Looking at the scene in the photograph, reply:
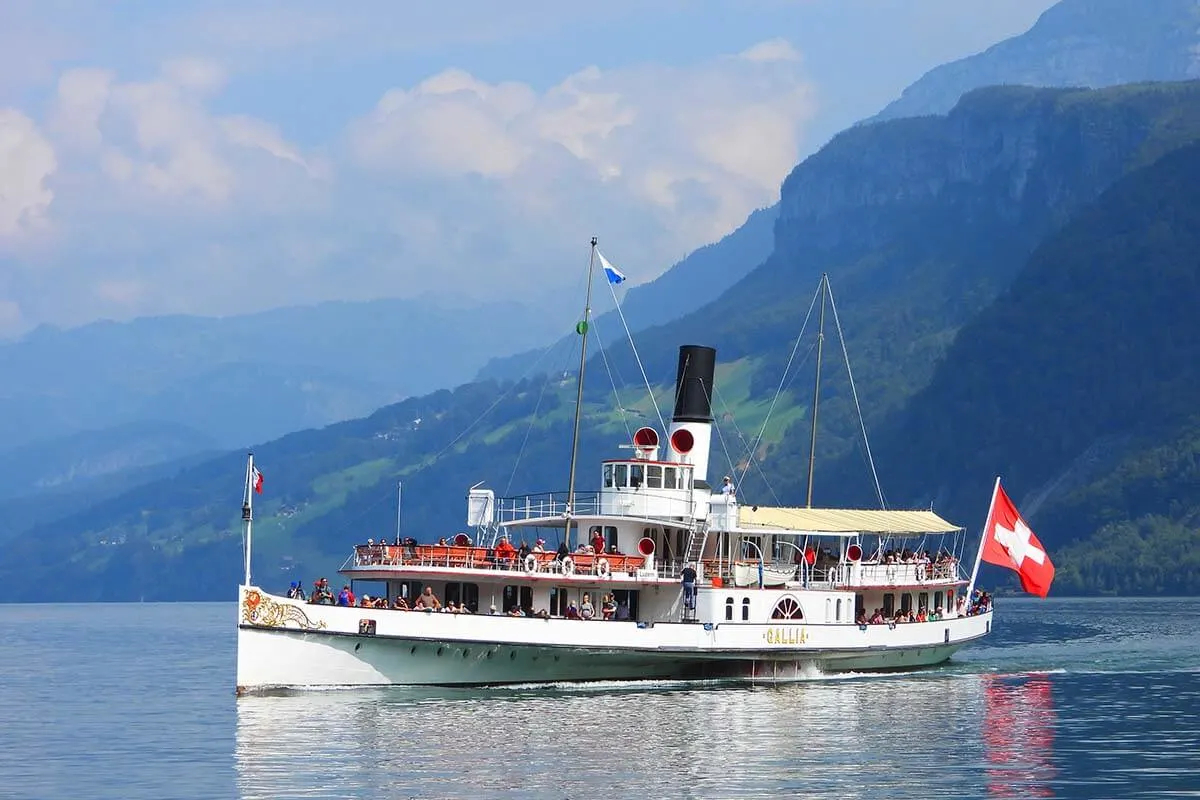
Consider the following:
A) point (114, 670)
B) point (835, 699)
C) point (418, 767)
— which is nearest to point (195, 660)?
point (114, 670)

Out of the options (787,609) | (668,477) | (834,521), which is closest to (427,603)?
(668,477)

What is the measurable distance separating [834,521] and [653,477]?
23.8 ft

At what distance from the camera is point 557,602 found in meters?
63.3

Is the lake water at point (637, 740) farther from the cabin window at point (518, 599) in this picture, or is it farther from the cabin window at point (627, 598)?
the cabin window at point (627, 598)

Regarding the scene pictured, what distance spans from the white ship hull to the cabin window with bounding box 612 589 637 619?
1.96m

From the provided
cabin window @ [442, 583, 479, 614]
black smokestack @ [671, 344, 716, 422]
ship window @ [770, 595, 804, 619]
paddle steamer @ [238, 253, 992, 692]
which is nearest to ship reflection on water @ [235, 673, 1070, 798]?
paddle steamer @ [238, 253, 992, 692]

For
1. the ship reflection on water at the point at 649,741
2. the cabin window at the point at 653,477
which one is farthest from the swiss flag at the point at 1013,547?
the cabin window at the point at 653,477

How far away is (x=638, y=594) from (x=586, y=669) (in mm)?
3669

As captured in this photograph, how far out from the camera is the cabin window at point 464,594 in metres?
62.3

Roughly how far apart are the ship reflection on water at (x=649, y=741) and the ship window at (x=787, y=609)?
2.38 meters

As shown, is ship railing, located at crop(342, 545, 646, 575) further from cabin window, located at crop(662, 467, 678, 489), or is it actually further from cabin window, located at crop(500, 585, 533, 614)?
cabin window, located at crop(662, 467, 678, 489)

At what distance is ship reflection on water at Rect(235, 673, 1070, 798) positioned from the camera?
43562 mm

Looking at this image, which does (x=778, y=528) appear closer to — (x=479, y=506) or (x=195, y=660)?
(x=479, y=506)

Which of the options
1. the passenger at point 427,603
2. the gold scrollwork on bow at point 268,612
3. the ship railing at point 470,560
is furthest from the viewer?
the ship railing at point 470,560
